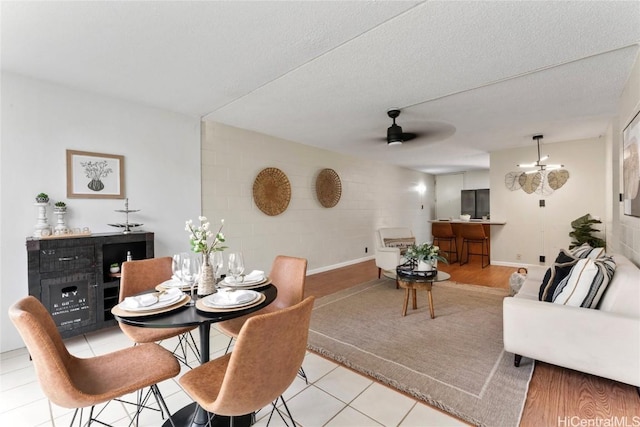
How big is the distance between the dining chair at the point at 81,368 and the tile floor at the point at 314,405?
5.1 inches

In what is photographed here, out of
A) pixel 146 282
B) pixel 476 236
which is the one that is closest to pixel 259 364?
pixel 146 282

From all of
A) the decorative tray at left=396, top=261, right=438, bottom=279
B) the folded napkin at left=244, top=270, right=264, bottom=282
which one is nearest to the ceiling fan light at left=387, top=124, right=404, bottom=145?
the decorative tray at left=396, top=261, right=438, bottom=279

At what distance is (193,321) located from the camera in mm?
1341

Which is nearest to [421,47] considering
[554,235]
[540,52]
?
[540,52]

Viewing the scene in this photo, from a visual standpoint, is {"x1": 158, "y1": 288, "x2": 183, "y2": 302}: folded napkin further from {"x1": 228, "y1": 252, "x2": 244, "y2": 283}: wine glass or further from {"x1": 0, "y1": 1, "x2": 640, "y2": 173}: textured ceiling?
{"x1": 0, "y1": 1, "x2": 640, "y2": 173}: textured ceiling

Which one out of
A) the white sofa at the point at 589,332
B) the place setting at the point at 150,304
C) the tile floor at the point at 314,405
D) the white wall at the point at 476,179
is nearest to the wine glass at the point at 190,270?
the place setting at the point at 150,304

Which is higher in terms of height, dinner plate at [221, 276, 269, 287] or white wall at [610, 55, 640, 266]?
white wall at [610, 55, 640, 266]

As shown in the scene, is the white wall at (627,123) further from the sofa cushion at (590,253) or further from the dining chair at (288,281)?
the dining chair at (288,281)

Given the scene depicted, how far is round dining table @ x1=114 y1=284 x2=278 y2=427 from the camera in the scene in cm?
133

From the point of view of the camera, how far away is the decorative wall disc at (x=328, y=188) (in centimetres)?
544

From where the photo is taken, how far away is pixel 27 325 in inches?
44.2

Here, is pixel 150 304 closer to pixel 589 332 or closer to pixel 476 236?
pixel 589 332

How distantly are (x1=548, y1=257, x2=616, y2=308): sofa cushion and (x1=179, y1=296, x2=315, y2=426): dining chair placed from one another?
2.00 meters

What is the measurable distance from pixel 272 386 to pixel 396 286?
3434 mm
